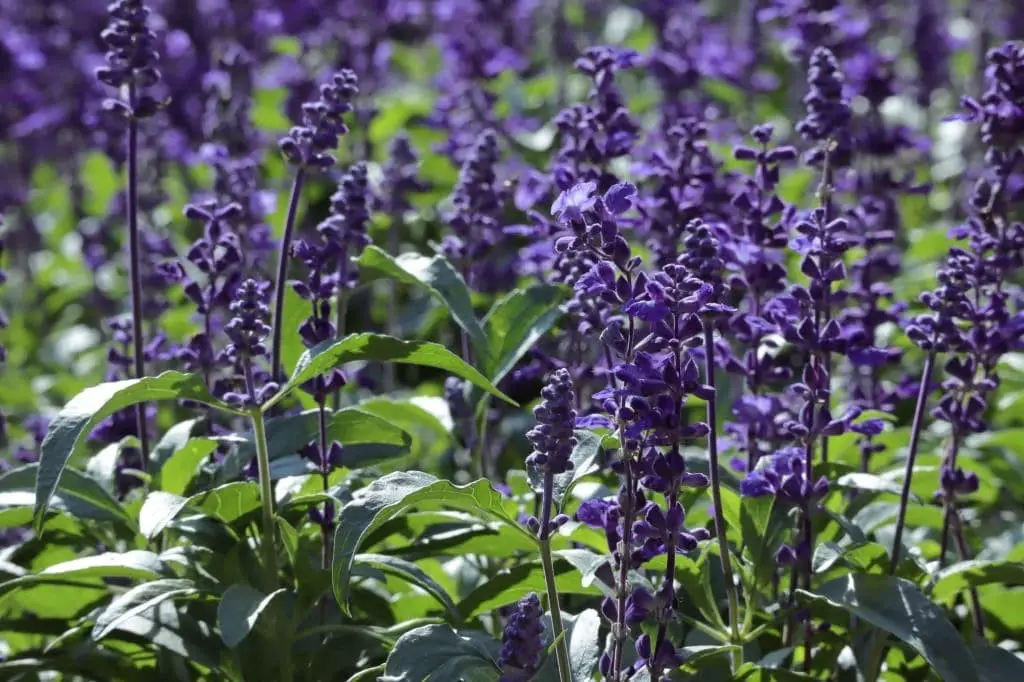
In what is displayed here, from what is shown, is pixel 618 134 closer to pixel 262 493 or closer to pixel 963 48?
pixel 262 493

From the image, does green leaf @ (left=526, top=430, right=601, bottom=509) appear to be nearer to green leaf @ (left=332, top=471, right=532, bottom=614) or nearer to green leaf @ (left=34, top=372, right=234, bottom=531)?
green leaf @ (left=332, top=471, right=532, bottom=614)

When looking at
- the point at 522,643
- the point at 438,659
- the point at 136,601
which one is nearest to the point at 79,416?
the point at 136,601

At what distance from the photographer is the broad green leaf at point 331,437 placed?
3.54 metres

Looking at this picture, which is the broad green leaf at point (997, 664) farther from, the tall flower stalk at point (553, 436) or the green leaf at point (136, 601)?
the green leaf at point (136, 601)

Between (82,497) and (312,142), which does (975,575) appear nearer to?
(312,142)

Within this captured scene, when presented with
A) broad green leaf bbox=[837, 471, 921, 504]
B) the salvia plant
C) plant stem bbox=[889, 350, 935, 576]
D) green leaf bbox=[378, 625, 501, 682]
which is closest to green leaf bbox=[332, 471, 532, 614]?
the salvia plant

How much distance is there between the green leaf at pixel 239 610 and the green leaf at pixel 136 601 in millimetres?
137

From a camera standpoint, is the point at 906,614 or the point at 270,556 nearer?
the point at 906,614

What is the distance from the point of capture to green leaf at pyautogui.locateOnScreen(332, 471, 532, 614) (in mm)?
2688

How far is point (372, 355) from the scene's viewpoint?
3.09m

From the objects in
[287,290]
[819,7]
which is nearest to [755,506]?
[287,290]

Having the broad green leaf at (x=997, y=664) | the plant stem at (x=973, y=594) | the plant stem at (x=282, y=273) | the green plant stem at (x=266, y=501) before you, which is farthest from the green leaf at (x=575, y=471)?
the plant stem at (x=973, y=594)

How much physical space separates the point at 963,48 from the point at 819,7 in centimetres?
472

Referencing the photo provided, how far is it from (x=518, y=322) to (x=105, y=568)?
126cm
